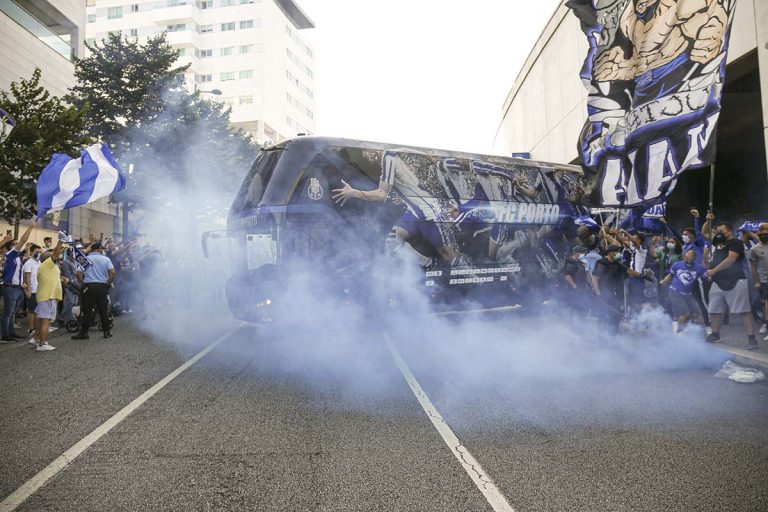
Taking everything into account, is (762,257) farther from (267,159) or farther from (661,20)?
(267,159)

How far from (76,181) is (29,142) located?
596 cm

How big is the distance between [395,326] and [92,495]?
5839 millimetres

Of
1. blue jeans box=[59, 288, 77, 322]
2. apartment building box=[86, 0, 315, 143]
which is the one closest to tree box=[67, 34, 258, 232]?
blue jeans box=[59, 288, 77, 322]

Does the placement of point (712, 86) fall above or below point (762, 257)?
above

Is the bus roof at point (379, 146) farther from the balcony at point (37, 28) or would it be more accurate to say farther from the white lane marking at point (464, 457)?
the balcony at point (37, 28)

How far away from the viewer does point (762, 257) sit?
267 inches

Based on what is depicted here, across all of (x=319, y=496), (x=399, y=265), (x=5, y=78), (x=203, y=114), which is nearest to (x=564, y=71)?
(x=399, y=265)

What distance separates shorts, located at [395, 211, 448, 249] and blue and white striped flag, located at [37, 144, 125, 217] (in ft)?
16.2

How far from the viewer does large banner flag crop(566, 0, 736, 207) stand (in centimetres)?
572

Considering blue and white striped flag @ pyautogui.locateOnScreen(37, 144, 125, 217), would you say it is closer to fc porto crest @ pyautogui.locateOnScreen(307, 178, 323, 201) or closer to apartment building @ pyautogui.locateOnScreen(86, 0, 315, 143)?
fc porto crest @ pyautogui.locateOnScreen(307, 178, 323, 201)

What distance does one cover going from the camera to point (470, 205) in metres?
8.71

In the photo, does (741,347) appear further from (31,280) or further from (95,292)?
(31,280)

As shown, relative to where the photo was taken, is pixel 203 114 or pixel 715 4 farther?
pixel 203 114

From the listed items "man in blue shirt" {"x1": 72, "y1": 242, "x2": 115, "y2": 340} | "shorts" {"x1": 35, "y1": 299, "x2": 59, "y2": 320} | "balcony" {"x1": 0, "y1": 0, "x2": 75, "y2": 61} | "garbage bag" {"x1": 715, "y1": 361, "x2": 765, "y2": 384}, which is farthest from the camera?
"balcony" {"x1": 0, "y1": 0, "x2": 75, "y2": 61}
